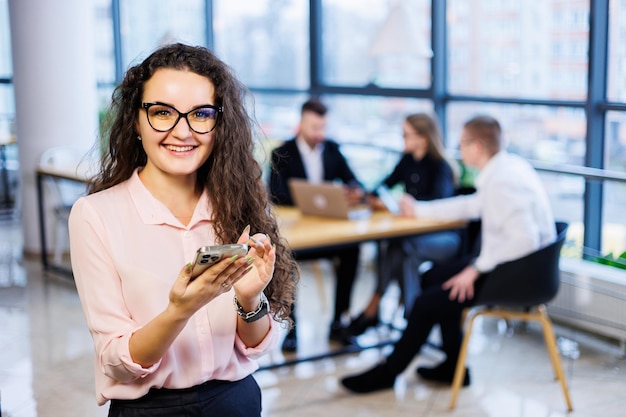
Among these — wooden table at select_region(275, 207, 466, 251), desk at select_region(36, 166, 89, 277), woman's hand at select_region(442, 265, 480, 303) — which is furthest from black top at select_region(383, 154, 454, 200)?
desk at select_region(36, 166, 89, 277)

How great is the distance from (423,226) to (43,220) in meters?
3.35

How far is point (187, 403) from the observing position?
201 cm

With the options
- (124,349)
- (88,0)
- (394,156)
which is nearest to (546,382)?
(394,156)

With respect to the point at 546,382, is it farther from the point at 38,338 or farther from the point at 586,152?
the point at 38,338

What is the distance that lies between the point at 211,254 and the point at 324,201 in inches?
119

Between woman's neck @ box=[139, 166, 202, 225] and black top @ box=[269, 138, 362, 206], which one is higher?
woman's neck @ box=[139, 166, 202, 225]

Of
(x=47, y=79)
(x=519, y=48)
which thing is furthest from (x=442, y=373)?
(x=47, y=79)

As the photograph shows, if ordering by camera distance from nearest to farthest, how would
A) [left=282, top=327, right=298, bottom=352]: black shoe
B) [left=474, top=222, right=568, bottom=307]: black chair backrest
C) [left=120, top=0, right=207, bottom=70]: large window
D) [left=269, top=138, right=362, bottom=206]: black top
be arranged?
[left=474, top=222, right=568, bottom=307]: black chair backrest → [left=282, top=327, right=298, bottom=352]: black shoe → [left=269, top=138, right=362, bottom=206]: black top → [left=120, top=0, right=207, bottom=70]: large window

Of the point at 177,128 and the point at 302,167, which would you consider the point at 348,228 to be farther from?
the point at 177,128

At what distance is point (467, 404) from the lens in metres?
4.12

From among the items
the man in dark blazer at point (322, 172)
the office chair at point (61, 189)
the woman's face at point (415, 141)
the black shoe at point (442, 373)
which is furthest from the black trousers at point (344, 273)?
the office chair at point (61, 189)

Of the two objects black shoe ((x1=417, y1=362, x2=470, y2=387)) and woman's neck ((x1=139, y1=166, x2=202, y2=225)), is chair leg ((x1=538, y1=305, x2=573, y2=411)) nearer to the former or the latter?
black shoe ((x1=417, y1=362, x2=470, y2=387))

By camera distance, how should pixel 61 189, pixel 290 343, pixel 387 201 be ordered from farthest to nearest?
pixel 61 189 < pixel 387 201 < pixel 290 343

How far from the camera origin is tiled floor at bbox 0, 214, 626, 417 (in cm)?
409
